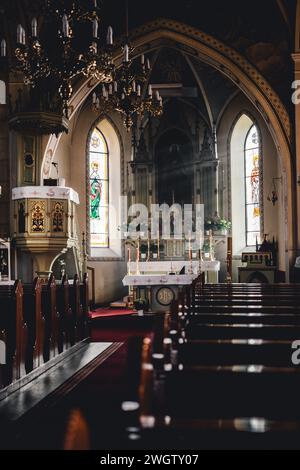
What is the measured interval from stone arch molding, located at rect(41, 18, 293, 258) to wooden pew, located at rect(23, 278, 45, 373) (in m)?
6.84

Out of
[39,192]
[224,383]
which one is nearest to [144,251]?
[39,192]

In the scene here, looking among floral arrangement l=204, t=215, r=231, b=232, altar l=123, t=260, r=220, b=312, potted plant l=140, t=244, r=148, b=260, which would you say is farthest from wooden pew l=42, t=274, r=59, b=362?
floral arrangement l=204, t=215, r=231, b=232

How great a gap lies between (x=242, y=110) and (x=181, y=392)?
14.6m

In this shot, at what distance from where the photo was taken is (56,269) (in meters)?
14.1

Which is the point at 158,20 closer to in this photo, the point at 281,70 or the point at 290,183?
the point at 281,70

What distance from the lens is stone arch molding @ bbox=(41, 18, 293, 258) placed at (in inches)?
508

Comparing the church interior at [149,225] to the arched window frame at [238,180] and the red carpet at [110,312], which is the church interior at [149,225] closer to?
the arched window frame at [238,180]

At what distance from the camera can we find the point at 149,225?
53.8 feet

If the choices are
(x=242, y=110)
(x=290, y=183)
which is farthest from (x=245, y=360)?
(x=242, y=110)

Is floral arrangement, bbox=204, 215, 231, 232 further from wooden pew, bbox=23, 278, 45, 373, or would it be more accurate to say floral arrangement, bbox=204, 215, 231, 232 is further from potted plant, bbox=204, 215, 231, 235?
wooden pew, bbox=23, 278, 45, 373

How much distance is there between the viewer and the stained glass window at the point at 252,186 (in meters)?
16.6

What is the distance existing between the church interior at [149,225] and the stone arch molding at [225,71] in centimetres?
3

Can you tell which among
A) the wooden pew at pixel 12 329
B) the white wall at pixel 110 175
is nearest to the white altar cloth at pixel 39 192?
the white wall at pixel 110 175

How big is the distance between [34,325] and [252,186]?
11.6 m
